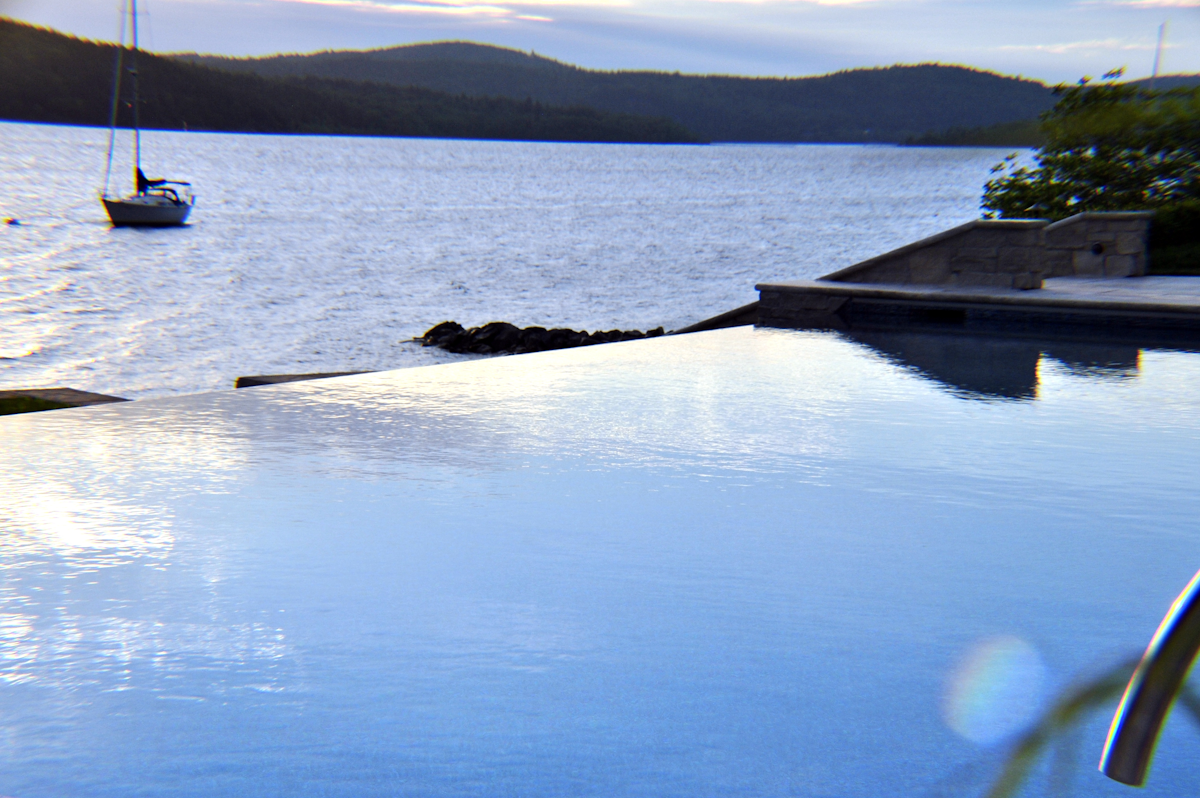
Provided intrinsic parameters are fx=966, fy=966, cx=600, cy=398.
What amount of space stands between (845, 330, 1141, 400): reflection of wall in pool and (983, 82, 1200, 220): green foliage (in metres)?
8.98

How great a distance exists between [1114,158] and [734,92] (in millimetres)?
127723

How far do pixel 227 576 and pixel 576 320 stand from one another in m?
28.8

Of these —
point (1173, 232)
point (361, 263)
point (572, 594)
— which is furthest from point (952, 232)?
point (361, 263)

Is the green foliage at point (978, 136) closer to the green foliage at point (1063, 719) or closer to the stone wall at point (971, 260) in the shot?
the stone wall at point (971, 260)

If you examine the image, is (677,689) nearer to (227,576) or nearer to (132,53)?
(227,576)

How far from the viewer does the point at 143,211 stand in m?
57.8

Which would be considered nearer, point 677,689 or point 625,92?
point 677,689

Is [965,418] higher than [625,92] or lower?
lower

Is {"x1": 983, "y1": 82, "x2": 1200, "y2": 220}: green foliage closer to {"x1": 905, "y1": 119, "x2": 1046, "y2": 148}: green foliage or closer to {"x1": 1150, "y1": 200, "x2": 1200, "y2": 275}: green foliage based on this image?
{"x1": 1150, "y1": 200, "x2": 1200, "y2": 275}: green foliage

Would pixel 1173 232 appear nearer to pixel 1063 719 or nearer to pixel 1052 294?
pixel 1052 294

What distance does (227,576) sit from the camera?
3.96 metres

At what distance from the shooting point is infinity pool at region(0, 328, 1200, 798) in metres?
2.80

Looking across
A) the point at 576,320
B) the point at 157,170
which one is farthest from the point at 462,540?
the point at 157,170

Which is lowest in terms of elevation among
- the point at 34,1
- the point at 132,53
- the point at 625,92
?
the point at 34,1
